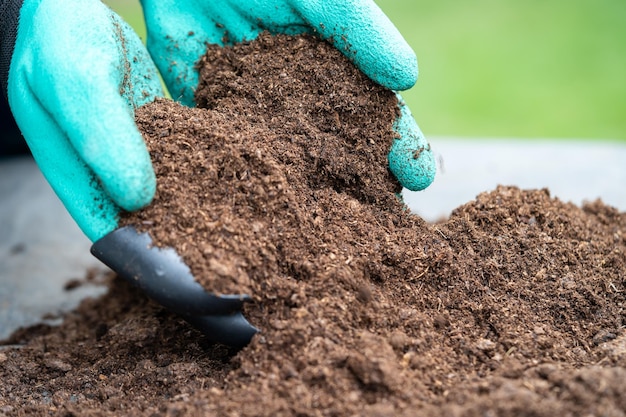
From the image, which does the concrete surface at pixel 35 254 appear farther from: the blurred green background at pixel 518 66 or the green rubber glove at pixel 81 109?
the blurred green background at pixel 518 66

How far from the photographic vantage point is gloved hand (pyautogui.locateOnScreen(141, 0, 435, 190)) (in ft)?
5.31

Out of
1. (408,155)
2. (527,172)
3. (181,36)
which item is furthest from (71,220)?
(527,172)

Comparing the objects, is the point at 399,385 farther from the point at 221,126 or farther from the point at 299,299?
the point at 221,126

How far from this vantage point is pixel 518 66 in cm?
507

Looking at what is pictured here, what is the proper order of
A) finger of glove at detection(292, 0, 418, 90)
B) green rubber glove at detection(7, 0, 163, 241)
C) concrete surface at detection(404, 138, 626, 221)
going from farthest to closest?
1. concrete surface at detection(404, 138, 626, 221)
2. finger of glove at detection(292, 0, 418, 90)
3. green rubber glove at detection(7, 0, 163, 241)

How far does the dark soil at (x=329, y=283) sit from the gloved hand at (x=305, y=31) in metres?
0.06

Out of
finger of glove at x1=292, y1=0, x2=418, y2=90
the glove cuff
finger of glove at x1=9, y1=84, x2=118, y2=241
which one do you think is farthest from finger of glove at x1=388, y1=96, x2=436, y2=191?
the glove cuff

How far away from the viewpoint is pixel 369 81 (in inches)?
66.1

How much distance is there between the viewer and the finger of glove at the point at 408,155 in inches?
67.0

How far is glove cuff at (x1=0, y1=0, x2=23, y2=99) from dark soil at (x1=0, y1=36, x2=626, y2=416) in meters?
0.46

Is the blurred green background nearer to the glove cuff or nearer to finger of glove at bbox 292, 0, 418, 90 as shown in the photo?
finger of glove at bbox 292, 0, 418, 90

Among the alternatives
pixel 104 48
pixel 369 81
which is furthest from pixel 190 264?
pixel 369 81

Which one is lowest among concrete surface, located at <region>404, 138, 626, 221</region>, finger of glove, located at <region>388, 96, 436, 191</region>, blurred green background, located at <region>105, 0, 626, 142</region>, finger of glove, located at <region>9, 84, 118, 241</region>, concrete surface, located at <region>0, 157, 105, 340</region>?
concrete surface, located at <region>0, 157, 105, 340</region>

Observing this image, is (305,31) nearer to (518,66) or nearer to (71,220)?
(71,220)
